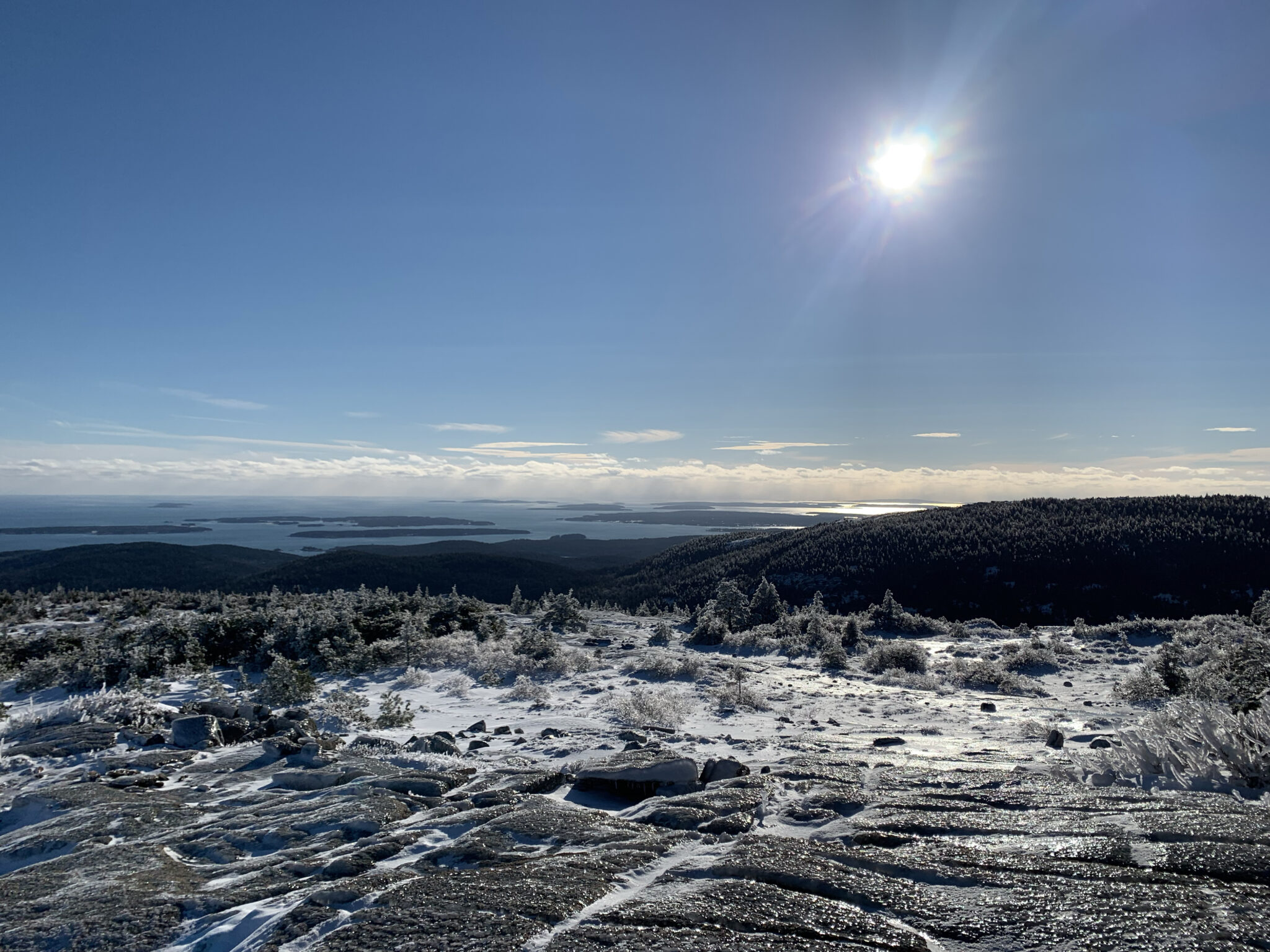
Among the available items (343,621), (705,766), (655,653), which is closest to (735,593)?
(655,653)

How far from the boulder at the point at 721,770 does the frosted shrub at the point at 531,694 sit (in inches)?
217

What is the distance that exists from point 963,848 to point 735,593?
76.0 feet

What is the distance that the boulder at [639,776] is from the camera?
613 centimetres

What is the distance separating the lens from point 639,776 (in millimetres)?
6207

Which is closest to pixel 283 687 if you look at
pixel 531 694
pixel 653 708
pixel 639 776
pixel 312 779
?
pixel 531 694

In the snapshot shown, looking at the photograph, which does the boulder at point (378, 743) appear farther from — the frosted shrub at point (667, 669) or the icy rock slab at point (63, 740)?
the frosted shrub at point (667, 669)

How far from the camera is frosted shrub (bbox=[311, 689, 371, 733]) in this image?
9.58 metres

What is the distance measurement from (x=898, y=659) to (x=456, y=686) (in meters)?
11.7

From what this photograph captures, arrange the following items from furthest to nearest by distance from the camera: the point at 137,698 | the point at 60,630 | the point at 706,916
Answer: the point at 60,630, the point at 137,698, the point at 706,916

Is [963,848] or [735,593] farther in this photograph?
[735,593]

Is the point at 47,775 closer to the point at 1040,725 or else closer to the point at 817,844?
the point at 817,844

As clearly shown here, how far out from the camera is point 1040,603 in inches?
1976

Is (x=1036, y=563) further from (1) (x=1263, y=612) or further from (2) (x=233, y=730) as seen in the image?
(2) (x=233, y=730)

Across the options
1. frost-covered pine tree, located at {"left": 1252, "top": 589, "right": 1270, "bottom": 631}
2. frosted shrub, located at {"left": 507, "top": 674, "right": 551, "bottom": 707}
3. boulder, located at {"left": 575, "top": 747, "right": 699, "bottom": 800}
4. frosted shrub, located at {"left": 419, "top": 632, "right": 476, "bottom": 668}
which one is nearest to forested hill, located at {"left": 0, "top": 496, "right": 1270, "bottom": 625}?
frost-covered pine tree, located at {"left": 1252, "top": 589, "right": 1270, "bottom": 631}
